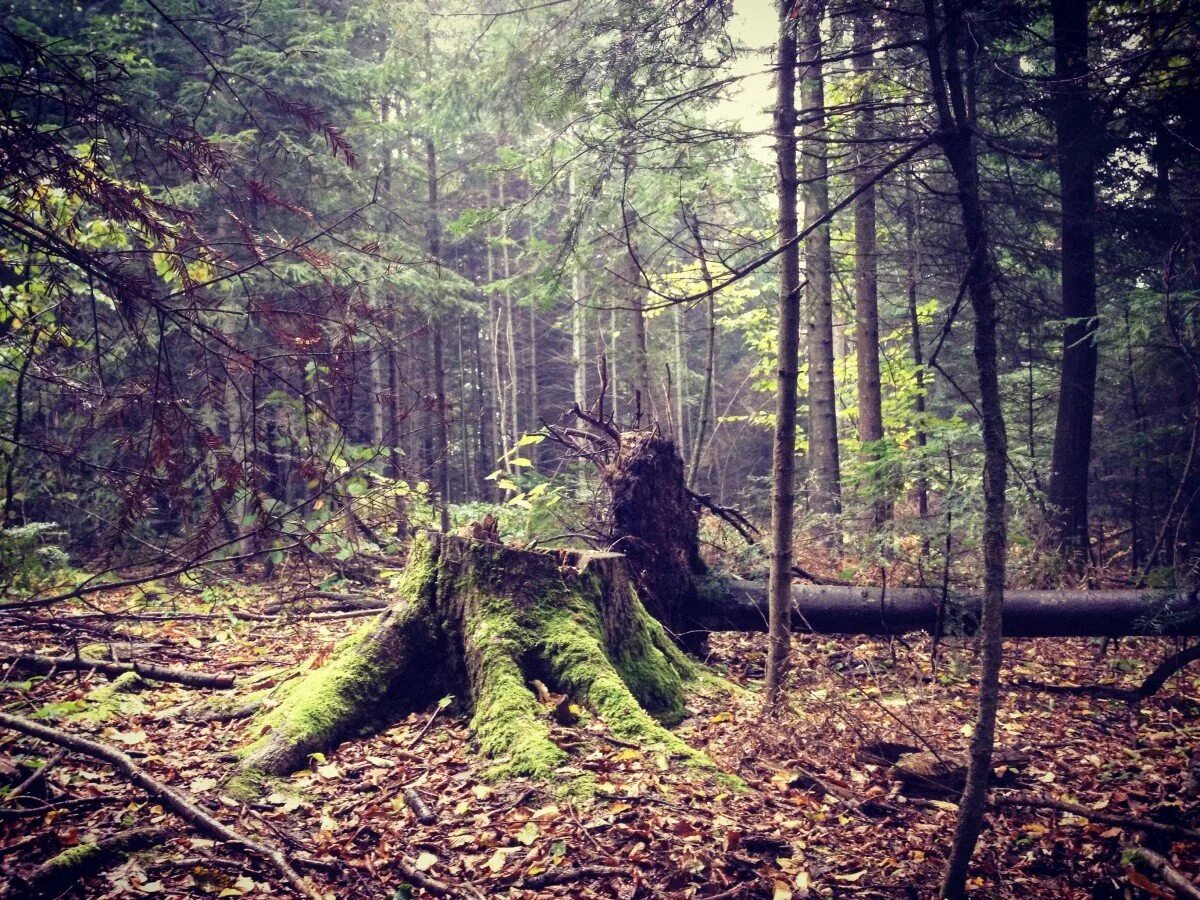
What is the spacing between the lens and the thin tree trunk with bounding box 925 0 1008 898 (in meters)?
3.51

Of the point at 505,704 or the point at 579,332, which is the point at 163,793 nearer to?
the point at 505,704

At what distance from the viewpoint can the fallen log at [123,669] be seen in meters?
5.89

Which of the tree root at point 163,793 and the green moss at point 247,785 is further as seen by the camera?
the green moss at point 247,785

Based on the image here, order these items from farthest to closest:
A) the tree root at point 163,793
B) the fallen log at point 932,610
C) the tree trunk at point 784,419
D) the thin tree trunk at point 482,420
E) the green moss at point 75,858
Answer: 1. the thin tree trunk at point 482,420
2. the fallen log at point 932,610
3. the tree trunk at point 784,419
4. the tree root at point 163,793
5. the green moss at point 75,858

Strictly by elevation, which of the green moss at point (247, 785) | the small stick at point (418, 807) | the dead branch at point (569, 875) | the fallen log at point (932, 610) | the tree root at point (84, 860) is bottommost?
the dead branch at point (569, 875)

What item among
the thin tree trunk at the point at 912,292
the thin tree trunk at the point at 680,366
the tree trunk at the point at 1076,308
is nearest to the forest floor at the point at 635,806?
the thin tree trunk at the point at 912,292

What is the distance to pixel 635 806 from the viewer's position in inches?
162

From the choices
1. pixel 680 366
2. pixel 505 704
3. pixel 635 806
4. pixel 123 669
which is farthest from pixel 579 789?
pixel 680 366

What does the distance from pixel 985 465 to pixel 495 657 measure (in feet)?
11.8

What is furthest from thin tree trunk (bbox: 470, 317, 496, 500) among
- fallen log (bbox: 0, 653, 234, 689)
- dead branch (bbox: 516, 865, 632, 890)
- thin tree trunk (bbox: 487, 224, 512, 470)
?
dead branch (bbox: 516, 865, 632, 890)

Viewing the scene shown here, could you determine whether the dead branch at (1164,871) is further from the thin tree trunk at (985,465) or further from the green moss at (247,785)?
the green moss at (247,785)

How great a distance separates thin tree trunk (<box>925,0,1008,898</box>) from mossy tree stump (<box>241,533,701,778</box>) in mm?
1755

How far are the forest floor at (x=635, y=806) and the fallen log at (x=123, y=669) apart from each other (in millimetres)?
112

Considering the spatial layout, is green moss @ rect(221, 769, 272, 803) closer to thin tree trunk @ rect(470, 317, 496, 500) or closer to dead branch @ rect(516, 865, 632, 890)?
dead branch @ rect(516, 865, 632, 890)
